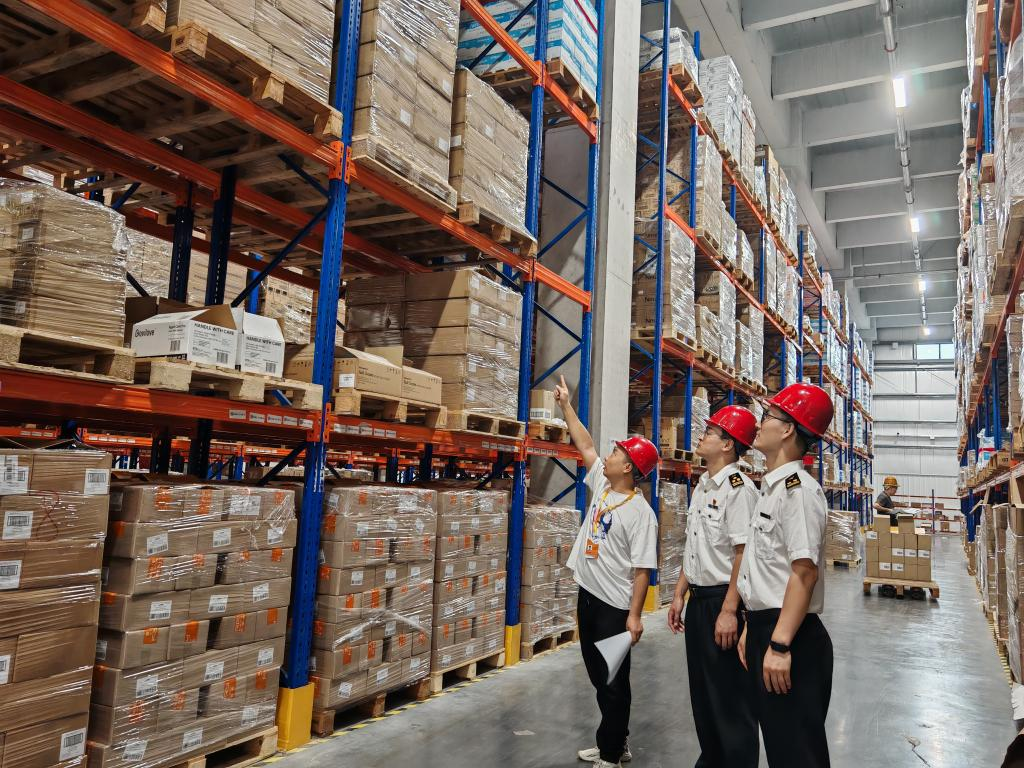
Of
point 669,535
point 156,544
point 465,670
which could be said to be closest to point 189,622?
point 156,544

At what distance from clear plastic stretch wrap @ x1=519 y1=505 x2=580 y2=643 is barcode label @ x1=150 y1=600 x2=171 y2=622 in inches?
140

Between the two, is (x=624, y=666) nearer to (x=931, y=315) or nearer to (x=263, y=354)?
(x=263, y=354)

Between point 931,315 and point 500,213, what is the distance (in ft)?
108

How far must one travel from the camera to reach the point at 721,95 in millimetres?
11992

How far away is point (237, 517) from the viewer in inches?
153

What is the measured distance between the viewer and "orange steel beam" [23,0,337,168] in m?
3.24

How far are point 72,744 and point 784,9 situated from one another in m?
14.4

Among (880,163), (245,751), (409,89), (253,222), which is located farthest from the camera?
(880,163)

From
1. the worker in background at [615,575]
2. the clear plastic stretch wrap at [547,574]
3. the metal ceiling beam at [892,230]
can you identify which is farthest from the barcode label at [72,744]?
the metal ceiling beam at [892,230]

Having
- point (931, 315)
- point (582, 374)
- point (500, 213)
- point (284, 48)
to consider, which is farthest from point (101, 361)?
point (931, 315)

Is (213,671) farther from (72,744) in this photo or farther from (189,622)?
(72,744)

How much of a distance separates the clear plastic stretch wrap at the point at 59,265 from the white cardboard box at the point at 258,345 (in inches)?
24.2

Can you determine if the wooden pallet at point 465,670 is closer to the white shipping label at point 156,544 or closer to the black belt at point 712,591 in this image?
the black belt at point 712,591

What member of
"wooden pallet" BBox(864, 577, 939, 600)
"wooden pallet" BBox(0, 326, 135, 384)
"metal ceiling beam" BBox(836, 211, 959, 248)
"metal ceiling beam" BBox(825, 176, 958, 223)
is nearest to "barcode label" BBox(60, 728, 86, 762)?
"wooden pallet" BBox(0, 326, 135, 384)
